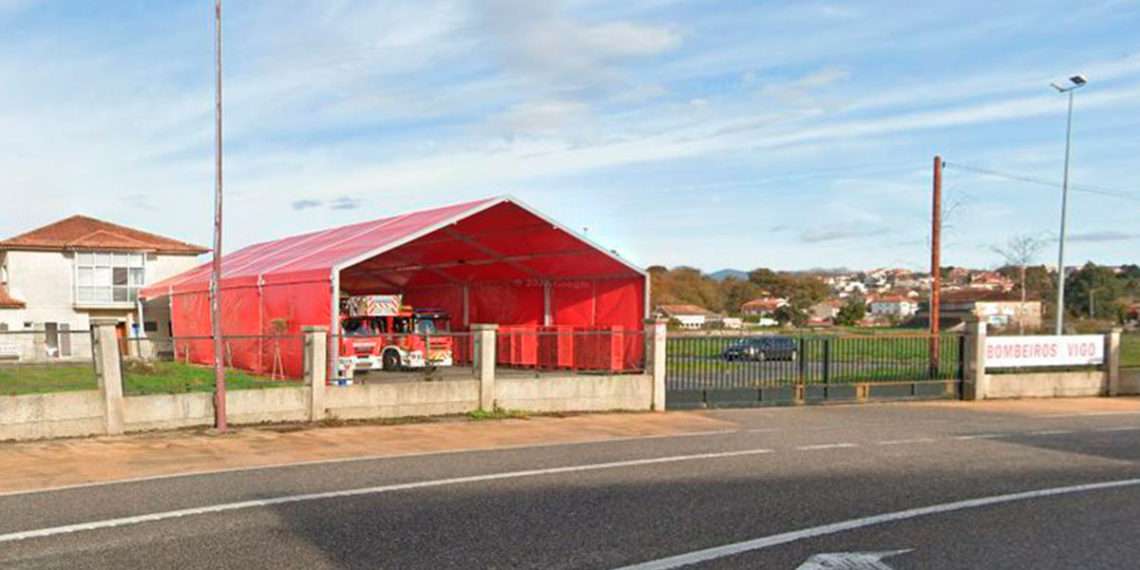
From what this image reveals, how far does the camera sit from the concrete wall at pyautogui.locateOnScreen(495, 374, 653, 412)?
18828 millimetres

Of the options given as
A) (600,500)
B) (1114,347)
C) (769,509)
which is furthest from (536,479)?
(1114,347)

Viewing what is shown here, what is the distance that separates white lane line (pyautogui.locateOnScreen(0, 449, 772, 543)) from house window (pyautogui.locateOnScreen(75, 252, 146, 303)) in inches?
1700

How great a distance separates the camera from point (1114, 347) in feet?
86.6

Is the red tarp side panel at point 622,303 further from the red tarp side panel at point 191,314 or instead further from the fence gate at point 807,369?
the red tarp side panel at point 191,314

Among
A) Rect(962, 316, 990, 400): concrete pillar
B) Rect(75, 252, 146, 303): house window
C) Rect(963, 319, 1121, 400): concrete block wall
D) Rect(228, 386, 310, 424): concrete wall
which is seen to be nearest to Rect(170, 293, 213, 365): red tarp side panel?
Rect(228, 386, 310, 424): concrete wall

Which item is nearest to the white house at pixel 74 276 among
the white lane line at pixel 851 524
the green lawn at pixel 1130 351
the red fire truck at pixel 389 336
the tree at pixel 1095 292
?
the red fire truck at pixel 389 336

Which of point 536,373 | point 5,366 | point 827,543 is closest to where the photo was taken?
point 827,543

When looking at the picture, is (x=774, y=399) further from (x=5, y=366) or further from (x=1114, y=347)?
(x=5, y=366)

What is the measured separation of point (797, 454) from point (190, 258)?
45796 mm

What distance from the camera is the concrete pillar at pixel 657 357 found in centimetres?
2017

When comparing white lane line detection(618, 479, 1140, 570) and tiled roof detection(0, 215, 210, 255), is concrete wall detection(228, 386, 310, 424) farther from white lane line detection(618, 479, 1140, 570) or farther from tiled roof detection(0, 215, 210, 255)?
tiled roof detection(0, 215, 210, 255)

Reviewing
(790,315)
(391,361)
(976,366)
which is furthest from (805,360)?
(790,315)

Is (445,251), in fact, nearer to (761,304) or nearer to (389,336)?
(389,336)

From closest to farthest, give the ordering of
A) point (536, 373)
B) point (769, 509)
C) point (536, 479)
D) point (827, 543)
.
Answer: point (827, 543)
point (769, 509)
point (536, 479)
point (536, 373)
